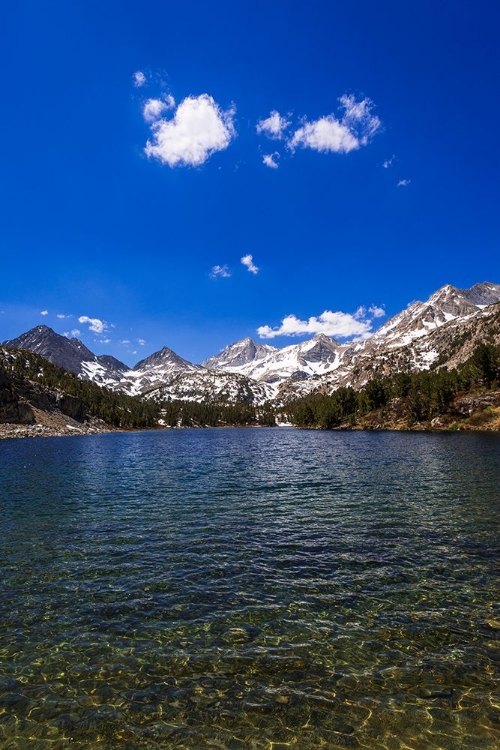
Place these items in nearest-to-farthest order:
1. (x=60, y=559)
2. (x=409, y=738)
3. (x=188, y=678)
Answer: (x=409, y=738)
(x=188, y=678)
(x=60, y=559)

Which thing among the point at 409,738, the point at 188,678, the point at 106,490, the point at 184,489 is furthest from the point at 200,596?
the point at 106,490

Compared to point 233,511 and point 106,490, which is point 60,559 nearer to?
point 233,511

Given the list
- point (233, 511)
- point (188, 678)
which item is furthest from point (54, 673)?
point (233, 511)

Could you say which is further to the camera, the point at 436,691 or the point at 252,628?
the point at 252,628

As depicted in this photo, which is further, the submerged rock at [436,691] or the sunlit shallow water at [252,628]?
the submerged rock at [436,691]

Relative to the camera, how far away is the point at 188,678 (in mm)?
15250

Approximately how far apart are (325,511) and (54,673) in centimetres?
2961

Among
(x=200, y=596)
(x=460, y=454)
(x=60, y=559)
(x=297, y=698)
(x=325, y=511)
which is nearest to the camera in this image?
(x=297, y=698)

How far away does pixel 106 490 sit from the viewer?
54.8 metres

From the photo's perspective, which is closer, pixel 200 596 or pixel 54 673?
pixel 54 673

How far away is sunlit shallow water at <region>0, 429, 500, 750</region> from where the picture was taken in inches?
512

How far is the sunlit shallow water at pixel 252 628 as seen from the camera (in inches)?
512

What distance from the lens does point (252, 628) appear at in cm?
1866

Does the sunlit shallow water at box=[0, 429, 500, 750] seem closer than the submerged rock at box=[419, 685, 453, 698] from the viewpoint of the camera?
Yes
